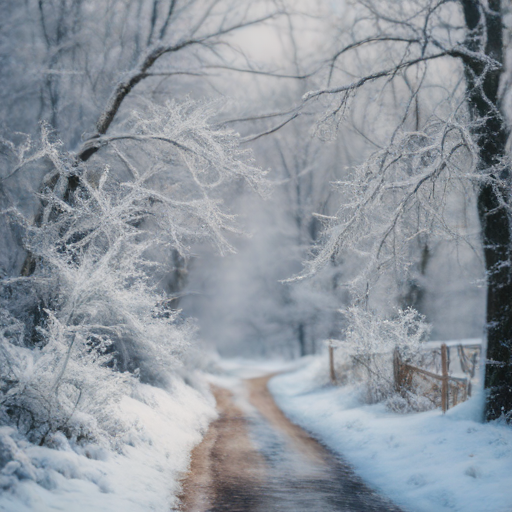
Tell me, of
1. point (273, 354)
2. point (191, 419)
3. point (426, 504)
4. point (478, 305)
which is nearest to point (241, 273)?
point (478, 305)

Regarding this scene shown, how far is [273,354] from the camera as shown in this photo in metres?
57.2

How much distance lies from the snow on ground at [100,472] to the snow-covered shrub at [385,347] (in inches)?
184

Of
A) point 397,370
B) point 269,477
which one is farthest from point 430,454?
point 397,370

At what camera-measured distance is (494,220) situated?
7.31 metres

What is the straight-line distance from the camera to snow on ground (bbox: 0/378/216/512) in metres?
4.18

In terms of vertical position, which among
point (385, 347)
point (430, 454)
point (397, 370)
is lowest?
point (430, 454)

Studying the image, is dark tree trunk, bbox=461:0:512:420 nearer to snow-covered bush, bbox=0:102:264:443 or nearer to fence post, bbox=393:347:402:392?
fence post, bbox=393:347:402:392

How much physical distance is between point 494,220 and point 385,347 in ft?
14.6

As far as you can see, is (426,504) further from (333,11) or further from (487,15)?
(333,11)

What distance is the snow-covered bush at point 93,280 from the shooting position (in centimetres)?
541

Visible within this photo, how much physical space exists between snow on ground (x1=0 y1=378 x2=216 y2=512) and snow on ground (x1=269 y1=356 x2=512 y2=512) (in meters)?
3.06

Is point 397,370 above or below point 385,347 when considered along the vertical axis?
below

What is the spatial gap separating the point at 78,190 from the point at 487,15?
24.2 ft

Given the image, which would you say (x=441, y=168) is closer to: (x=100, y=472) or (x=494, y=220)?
(x=494, y=220)
